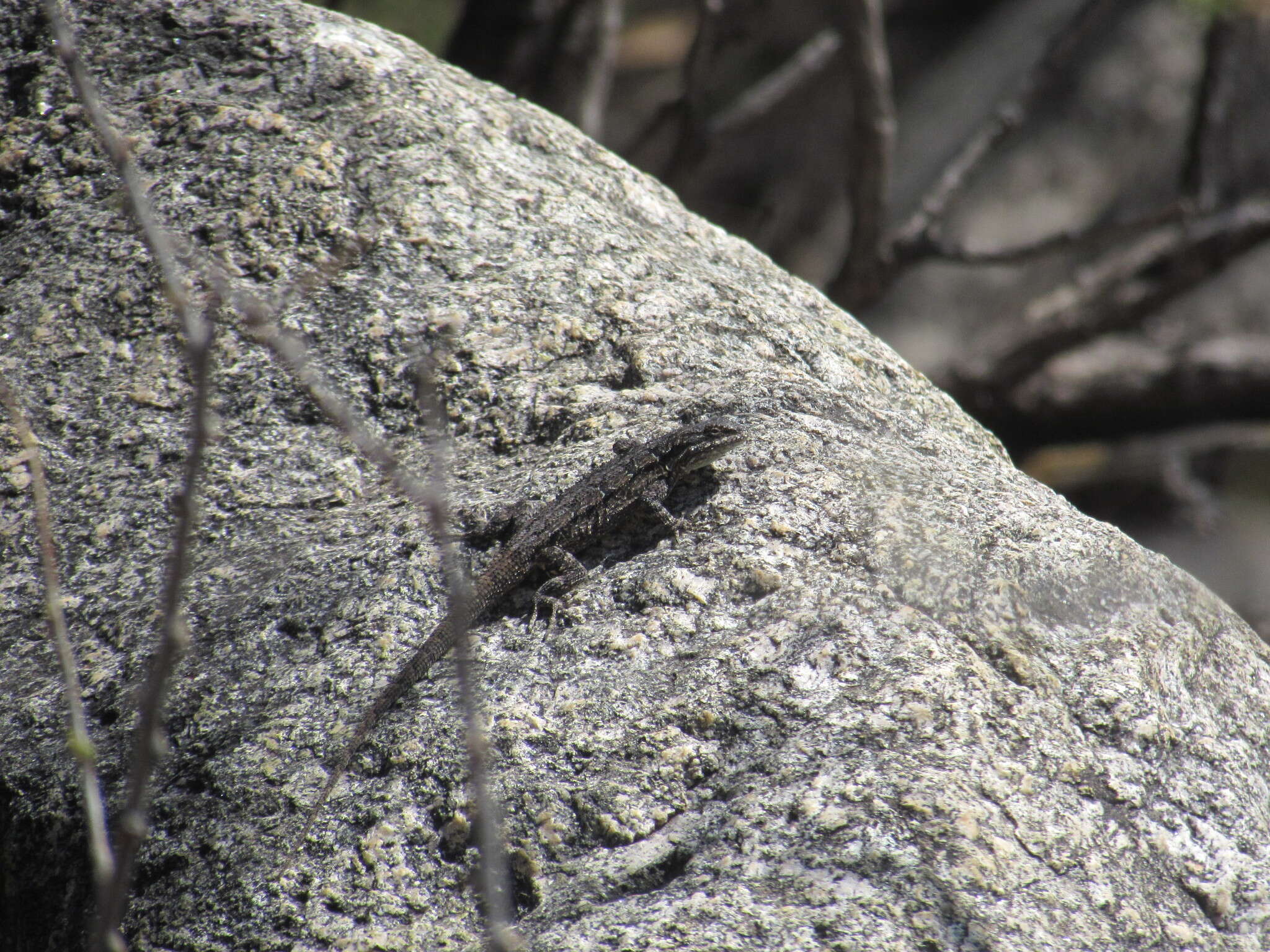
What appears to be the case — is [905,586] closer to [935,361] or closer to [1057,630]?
[1057,630]

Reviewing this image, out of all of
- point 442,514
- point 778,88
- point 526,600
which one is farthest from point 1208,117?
point 442,514

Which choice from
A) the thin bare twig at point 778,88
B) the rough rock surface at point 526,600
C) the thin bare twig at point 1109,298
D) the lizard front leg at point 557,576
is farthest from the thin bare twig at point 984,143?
the lizard front leg at point 557,576

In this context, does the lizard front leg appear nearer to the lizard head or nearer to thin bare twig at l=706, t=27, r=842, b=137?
the lizard head

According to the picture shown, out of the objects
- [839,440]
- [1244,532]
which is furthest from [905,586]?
[1244,532]

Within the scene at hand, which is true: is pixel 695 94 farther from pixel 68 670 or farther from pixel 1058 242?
pixel 68 670

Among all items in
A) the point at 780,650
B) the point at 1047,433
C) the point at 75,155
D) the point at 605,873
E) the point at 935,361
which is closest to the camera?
the point at 605,873

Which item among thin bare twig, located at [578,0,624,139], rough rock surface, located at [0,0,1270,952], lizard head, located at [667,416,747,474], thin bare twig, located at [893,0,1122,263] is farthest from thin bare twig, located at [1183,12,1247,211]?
lizard head, located at [667,416,747,474]
